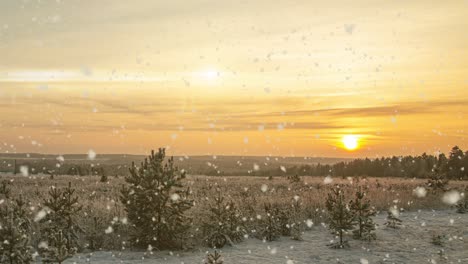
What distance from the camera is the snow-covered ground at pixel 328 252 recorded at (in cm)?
1526

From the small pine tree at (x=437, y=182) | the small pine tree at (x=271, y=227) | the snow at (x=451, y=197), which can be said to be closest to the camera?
the small pine tree at (x=271, y=227)

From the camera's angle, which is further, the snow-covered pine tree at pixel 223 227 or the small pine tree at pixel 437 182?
the small pine tree at pixel 437 182

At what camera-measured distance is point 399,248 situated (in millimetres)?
17328

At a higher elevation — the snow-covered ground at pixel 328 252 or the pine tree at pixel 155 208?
the pine tree at pixel 155 208

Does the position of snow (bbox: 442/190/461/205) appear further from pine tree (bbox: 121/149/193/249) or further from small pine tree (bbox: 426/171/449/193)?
pine tree (bbox: 121/149/193/249)

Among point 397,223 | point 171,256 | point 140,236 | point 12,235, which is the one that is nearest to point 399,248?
point 397,223

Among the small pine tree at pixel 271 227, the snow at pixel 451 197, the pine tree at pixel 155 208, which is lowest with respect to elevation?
the snow at pixel 451 197

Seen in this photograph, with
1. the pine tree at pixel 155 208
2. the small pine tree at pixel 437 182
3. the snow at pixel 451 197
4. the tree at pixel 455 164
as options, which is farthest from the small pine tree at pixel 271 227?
the tree at pixel 455 164

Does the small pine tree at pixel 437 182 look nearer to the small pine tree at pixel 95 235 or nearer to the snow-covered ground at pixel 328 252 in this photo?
the snow-covered ground at pixel 328 252

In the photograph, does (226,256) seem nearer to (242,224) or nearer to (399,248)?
(242,224)

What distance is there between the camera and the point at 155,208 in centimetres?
1664

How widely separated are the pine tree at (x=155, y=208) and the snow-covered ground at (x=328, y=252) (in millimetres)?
650

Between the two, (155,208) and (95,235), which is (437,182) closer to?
(155,208)

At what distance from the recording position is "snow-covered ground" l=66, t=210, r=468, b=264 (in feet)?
50.1
